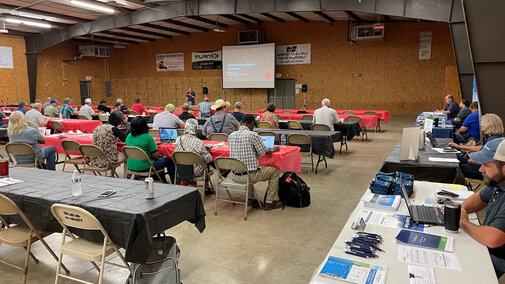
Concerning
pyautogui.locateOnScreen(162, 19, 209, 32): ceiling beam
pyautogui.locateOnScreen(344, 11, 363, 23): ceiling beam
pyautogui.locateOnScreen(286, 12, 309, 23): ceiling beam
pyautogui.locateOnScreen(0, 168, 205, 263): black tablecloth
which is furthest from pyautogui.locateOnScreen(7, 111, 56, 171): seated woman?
pyautogui.locateOnScreen(344, 11, 363, 23): ceiling beam

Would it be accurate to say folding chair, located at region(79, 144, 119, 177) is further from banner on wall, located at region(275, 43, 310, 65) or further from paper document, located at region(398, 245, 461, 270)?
banner on wall, located at region(275, 43, 310, 65)

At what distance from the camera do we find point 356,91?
1683cm

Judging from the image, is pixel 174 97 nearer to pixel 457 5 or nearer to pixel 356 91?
pixel 356 91

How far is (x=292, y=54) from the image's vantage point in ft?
58.4

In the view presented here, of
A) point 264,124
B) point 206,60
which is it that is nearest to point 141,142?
point 264,124

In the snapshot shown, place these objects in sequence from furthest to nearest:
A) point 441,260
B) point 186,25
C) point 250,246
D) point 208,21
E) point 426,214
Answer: point 186,25, point 208,21, point 250,246, point 426,214, point 441,260

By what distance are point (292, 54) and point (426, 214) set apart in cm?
1630

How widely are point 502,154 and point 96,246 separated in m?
2.73

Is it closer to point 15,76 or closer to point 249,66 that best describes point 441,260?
point 249,66

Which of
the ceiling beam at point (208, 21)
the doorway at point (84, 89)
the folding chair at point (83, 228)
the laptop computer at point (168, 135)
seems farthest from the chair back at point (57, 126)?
the doorway at point (84, 89)

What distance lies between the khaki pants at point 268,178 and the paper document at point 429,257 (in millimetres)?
2699

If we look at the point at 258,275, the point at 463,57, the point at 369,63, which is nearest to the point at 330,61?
the point at 369,63

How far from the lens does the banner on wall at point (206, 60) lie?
1962 cm

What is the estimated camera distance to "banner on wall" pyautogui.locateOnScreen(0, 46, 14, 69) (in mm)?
17703
